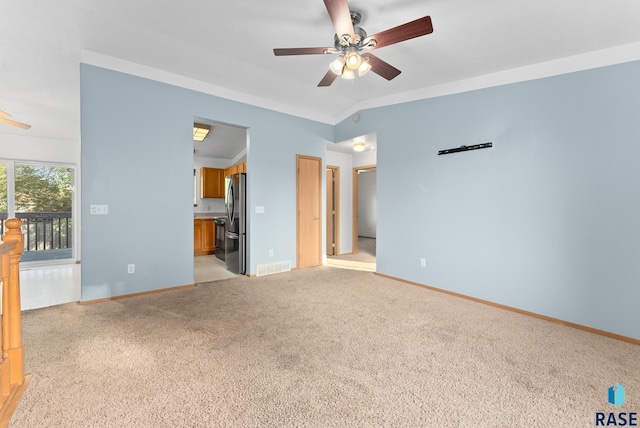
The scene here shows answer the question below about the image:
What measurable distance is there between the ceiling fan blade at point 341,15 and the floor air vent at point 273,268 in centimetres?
353

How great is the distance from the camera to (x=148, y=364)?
2.06 m

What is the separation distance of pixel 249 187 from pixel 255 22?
2.41 m

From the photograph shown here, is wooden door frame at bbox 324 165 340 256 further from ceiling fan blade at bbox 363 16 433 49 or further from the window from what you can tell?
the window

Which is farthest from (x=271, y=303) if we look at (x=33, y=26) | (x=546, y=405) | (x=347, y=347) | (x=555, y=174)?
(x=33, y=26)

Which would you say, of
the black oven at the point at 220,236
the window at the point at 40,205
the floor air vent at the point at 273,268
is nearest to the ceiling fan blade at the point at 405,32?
the floor air vent at the point at 273,268

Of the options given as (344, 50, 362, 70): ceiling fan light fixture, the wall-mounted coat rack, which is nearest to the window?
(344, 50, 362, 70): ceiling fan light fixture

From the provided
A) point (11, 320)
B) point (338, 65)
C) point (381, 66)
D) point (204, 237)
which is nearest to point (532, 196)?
point (381, 66)

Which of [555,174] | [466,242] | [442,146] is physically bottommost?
[466,242]

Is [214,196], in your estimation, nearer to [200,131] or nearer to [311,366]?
[200,131]

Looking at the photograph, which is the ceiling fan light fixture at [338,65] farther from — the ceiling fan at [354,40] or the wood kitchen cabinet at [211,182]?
the wood kitchen cabinet at [211,182]

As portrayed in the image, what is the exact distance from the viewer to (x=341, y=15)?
2002 mm

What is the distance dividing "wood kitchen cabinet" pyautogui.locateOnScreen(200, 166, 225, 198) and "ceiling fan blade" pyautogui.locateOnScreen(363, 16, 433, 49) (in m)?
5.73

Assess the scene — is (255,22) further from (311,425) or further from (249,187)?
(311,425)

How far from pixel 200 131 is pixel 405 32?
13.4 feet
